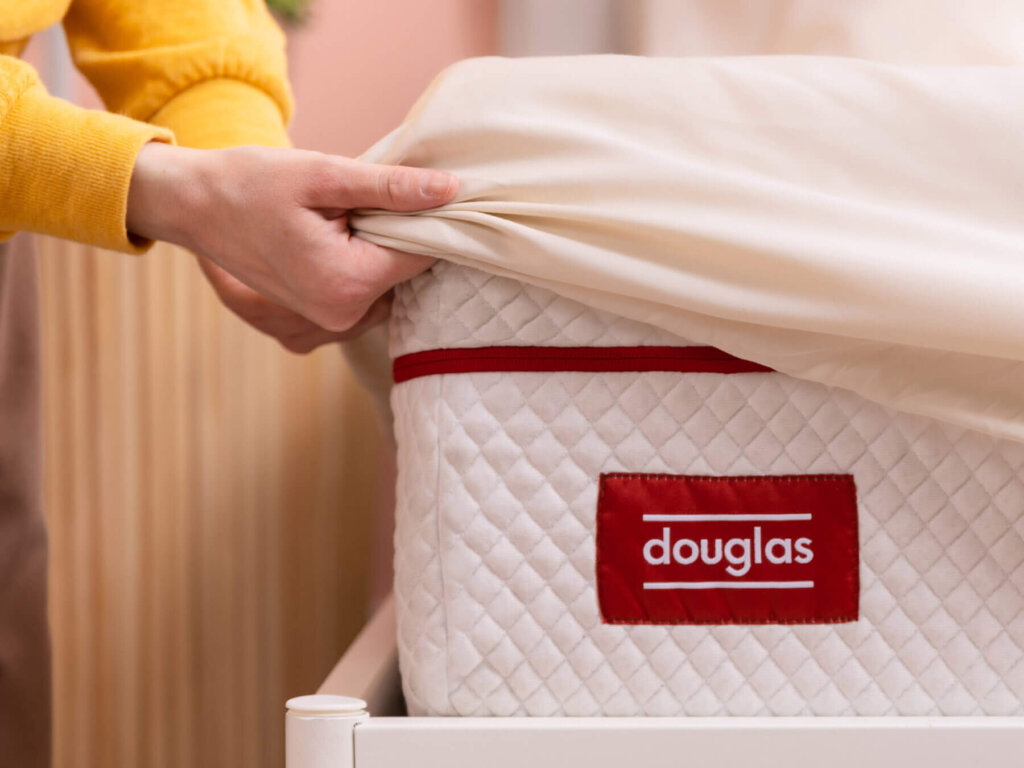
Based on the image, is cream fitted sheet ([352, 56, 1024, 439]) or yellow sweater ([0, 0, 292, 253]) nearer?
cream fitted sheet ([352, 56, 1024, 439])

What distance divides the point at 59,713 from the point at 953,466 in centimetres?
91

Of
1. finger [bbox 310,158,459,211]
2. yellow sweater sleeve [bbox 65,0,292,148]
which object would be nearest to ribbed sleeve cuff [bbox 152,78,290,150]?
yellow sweater sleeve [bbox 65,0,292,148]

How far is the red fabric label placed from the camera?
1.67ft

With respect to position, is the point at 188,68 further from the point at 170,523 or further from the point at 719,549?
the point at 719,549

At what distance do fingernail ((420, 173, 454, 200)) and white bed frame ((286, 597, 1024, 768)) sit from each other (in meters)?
0.28

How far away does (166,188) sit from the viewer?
57 centimetres

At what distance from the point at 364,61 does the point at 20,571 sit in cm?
75

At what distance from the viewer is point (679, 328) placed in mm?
508

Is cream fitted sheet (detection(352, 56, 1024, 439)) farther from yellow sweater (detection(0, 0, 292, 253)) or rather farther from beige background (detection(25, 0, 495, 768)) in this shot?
beige background (detection(25, 0, 495, 768))

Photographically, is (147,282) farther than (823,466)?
Yes

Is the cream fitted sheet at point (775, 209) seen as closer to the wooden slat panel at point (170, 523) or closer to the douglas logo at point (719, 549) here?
the douglas logo at point (719, 549)

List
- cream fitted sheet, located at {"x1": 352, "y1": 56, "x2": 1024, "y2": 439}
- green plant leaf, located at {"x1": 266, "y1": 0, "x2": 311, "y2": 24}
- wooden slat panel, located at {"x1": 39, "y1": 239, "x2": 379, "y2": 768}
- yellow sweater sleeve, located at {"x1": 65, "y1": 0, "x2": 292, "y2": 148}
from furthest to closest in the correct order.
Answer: green plant leaf, located at {"x1": 266, "y1": 0, "x2": 311, "y2": 24}
wooden slat panel, located at {"x1": 39, "y1": 239, "x2": 379, "y2": 768}
yellow sweater sleeve, located at {"x1": 65, "y1": 0, "x2": 292, "y2": 148}
cream fitted sheet, located at {"x1": 352, "y1": 56, "x2": 1024, "y2": 439}

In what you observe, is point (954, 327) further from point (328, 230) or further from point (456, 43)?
point (456, 43)

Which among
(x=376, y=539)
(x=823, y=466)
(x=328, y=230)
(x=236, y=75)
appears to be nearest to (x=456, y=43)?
(x=236, y=75)
